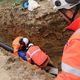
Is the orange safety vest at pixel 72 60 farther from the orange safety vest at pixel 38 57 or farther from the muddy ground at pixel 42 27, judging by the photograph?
the muddy ground at pixel 42 27

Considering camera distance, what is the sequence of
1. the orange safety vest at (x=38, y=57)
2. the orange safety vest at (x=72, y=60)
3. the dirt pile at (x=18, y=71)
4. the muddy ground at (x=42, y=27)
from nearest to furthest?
the orange safety vest at (x=72, y=60), the dirt pile at (x=18, y=71), the orange safety vest at (x=38, y=57), the muddy ground at (x=42, y=27)

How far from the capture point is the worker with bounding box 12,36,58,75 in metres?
5.53

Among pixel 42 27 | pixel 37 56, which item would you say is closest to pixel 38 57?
pixel 37 56

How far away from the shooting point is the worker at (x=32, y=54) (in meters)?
5.53

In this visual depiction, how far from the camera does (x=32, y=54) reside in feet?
18.3

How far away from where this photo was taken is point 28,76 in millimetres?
4914

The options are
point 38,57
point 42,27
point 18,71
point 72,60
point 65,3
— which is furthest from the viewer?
point 42,27

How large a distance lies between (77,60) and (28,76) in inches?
67.8

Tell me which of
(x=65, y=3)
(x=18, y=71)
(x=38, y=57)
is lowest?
(x=38, y=57)

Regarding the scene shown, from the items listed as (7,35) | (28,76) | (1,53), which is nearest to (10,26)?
(7,35)

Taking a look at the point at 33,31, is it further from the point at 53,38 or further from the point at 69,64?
the point at 69,64

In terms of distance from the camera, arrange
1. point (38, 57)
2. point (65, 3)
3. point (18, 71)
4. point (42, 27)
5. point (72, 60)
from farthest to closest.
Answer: point (42, 27)
point (38, 57)
point (18, 71)
point (65, 3)
point (72, 60)

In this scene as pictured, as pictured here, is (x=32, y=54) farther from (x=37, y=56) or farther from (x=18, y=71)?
(x=18, y=71)

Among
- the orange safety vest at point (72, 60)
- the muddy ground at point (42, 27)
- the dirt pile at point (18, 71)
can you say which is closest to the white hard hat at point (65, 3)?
the orange safety vest at point (72, 60)
